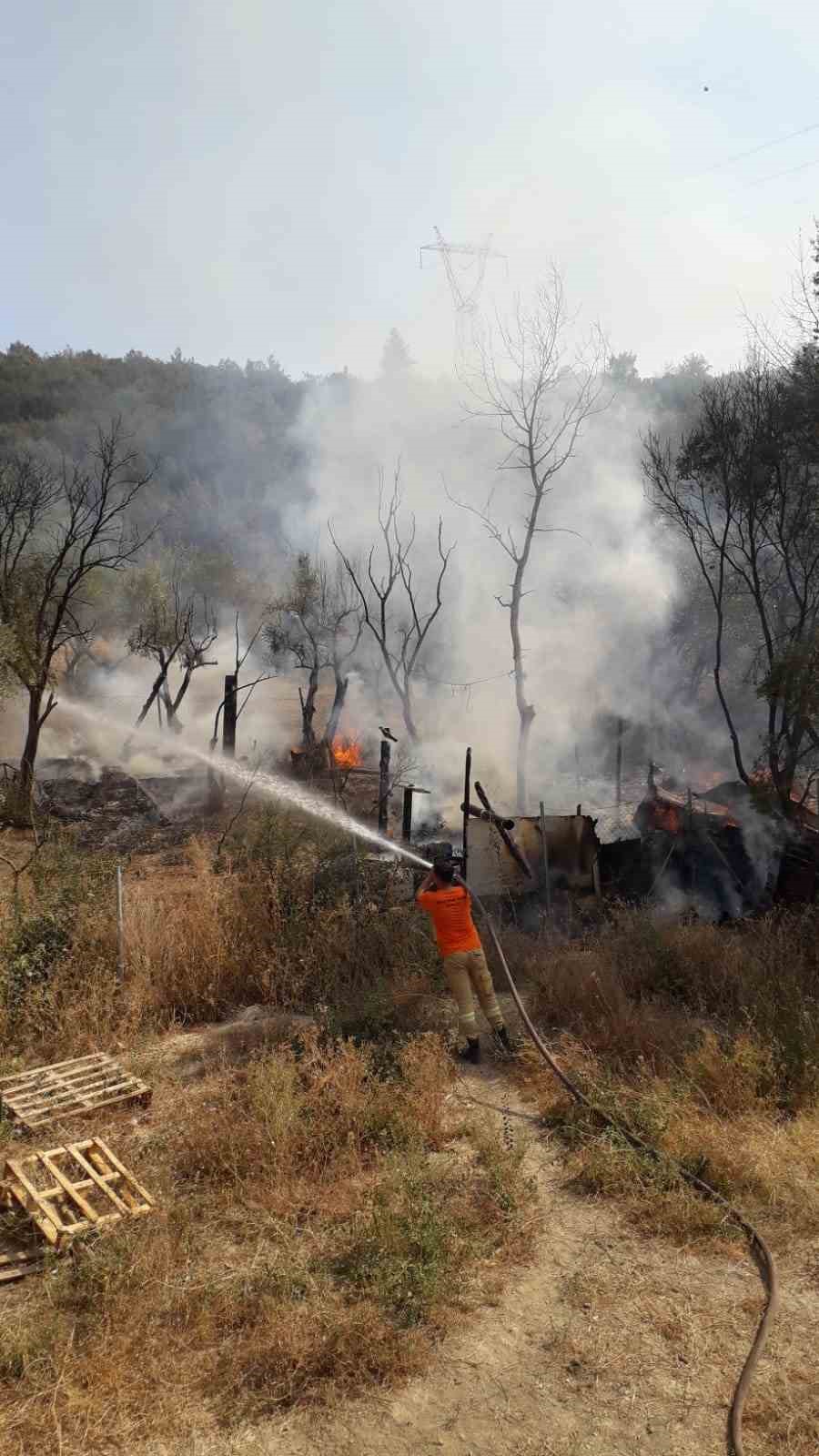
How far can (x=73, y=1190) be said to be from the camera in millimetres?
5488

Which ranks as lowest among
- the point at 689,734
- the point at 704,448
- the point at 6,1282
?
the point at 6,1282

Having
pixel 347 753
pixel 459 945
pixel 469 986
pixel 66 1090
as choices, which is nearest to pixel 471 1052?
pixel 469 986

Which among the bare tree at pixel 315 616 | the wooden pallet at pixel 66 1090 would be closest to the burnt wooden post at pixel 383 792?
the wooden pallet at pixel 66 1090

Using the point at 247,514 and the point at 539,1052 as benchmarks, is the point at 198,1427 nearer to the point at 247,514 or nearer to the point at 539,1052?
the point at 539,1052

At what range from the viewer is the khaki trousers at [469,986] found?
7707 millimetres

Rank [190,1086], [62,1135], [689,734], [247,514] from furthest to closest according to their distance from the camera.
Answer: [247,514] < [689,734] < [190,1086] < [62,1135]

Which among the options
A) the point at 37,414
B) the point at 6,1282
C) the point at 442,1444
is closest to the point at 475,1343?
the point at 442,1444

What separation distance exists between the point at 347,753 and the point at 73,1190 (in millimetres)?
19276

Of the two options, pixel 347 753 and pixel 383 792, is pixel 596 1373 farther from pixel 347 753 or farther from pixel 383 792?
pixel 347 753

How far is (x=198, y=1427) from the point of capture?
12.6ft

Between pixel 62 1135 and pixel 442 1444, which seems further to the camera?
pixel 62 1135

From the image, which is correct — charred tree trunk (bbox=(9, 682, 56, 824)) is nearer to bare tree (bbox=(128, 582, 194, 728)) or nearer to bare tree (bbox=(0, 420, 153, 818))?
bare tree (bbox=(0, 420, 153, 818))

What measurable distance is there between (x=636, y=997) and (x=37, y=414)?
207ft

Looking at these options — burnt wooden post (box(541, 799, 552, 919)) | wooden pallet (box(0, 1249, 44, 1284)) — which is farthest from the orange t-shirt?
wooden pallet (box(0, 1249, 44, 1284))
